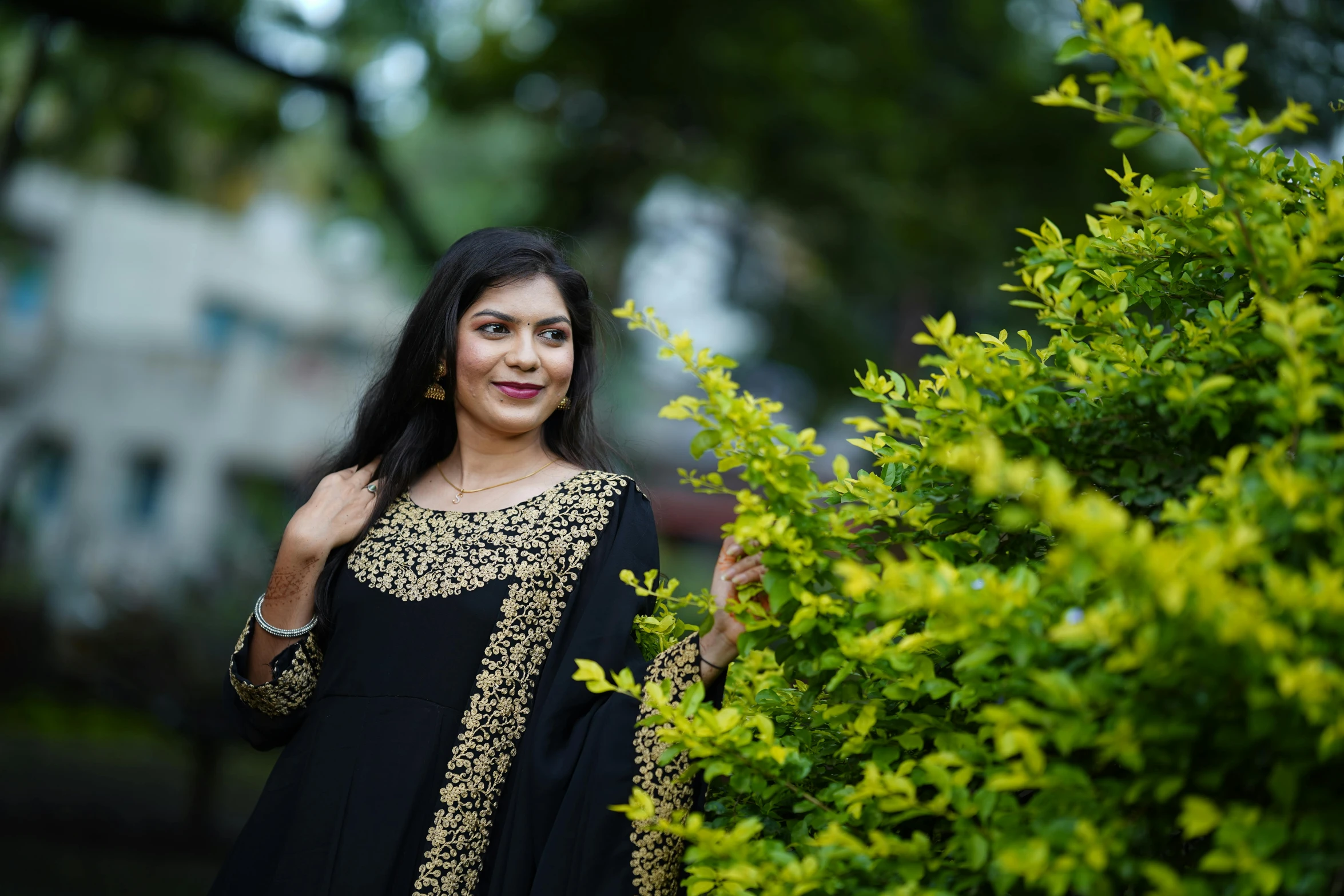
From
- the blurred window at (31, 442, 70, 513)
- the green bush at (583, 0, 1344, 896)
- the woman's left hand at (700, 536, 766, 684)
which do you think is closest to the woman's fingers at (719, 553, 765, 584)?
the woman's left hand at (700, 536, 766, 684)

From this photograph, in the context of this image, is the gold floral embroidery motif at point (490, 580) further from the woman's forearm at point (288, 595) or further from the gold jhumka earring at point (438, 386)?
the gold jhumka earring at point (438, 386)

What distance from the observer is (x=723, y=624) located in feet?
5.57

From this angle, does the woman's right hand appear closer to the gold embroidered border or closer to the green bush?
the gold embroidered border

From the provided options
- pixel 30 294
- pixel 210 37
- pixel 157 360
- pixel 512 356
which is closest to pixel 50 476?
pixel 157 360

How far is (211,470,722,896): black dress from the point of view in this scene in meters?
1.75

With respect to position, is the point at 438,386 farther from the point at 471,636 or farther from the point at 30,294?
the point at 30,294

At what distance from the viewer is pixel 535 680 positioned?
1.97 m

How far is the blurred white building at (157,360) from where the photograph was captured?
11.6 meters

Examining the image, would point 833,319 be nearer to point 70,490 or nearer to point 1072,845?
point 70,490

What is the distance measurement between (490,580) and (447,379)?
0.49 metres

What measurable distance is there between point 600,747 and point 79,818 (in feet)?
21.0

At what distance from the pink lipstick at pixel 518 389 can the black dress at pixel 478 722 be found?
186 millimetres

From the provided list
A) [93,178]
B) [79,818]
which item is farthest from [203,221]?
[79,818]

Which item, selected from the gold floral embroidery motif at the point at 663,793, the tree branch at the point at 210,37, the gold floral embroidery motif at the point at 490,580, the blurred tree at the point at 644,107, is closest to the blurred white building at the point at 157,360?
the blurred tree at the point at 644,107
